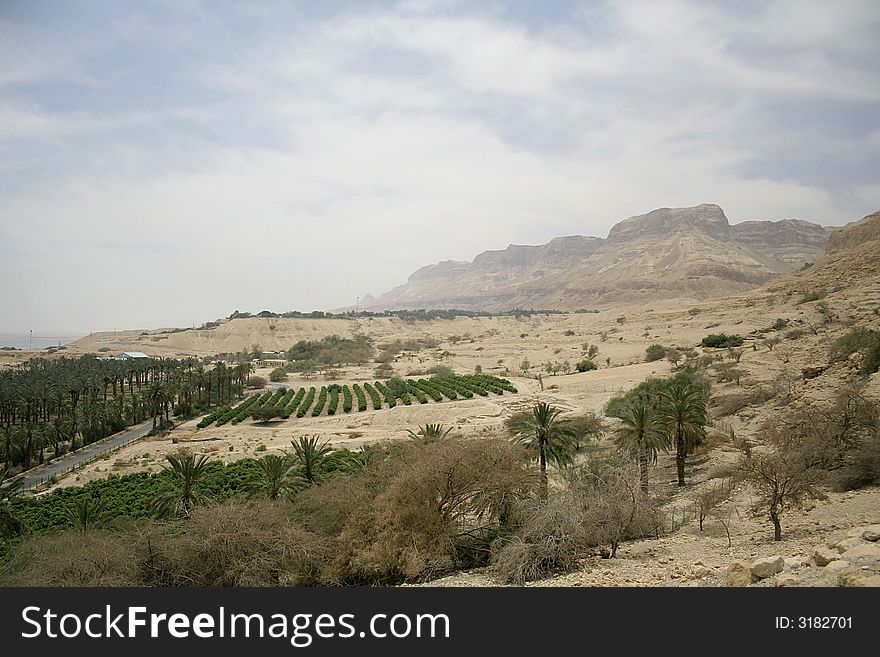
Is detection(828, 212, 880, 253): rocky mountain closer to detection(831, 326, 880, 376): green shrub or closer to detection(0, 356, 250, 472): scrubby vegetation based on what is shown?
detection(831, 326, 880, 376): green shrub

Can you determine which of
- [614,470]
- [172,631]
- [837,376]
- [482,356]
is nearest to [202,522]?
[172,631]

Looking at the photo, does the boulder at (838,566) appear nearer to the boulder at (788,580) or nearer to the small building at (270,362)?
the boulder at (788,580)

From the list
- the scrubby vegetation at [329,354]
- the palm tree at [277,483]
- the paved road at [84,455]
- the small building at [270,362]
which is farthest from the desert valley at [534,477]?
the small building at [270,362]

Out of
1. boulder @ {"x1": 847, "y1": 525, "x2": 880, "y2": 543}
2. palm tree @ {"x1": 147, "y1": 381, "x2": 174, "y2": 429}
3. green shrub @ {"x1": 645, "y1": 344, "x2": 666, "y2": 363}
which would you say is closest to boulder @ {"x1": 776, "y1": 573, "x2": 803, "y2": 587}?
boulder @ {"x1": 847, "y1": 525, "x2": 880, "y2": 543}

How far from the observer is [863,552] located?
9039 mm

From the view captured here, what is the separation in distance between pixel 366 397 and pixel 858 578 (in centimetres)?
5705

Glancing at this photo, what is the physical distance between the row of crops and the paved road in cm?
661

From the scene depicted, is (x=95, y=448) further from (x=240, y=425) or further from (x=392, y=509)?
(x=392, y=509)

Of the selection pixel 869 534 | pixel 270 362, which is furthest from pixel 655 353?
pixel 270 362

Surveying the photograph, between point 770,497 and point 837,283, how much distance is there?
57228 mm

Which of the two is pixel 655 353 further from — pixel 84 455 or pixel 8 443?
pixel 8 443

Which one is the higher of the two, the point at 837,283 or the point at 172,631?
the point at 837,283

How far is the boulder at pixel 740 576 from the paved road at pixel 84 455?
43.8 meters

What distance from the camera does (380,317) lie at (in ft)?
586
